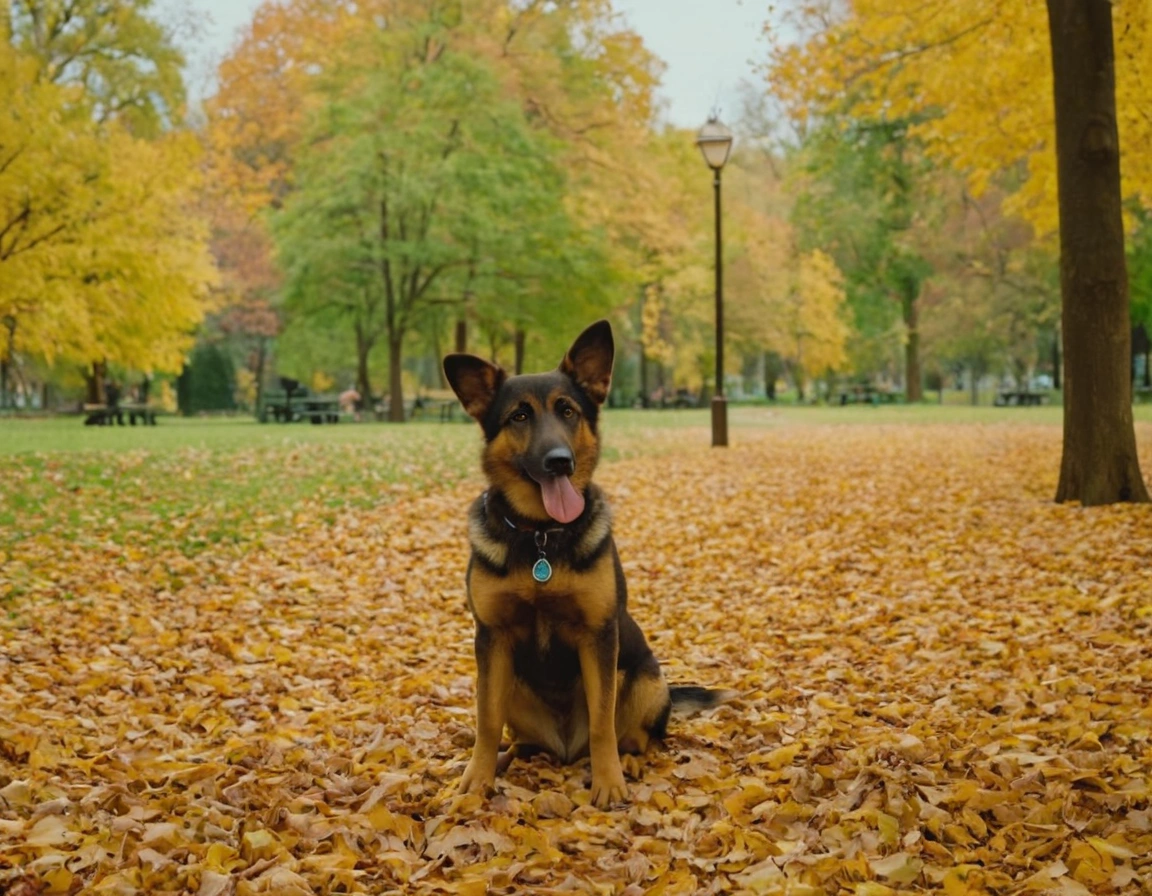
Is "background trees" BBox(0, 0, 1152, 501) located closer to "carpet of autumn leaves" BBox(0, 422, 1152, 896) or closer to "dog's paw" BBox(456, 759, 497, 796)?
"carpet of autumn leaves" BBox(0, 422, 1152, 896)

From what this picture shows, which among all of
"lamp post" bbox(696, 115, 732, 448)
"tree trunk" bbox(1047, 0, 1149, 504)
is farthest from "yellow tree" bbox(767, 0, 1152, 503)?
"lamp post" bbox(696, 115, 732, 448)

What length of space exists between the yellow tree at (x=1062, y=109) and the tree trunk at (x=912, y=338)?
2891cm

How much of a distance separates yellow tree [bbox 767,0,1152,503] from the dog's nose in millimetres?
8412

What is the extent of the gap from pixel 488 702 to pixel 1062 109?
9389 millimetres

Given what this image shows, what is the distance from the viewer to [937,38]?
14.8m

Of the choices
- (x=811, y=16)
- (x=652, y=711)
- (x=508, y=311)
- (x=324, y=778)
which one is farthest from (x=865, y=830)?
(x=508, y=311)

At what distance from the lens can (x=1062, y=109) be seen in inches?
418

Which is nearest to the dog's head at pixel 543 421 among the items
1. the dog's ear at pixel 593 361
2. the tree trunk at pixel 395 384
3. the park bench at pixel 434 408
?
the dog's ear at pixel 593 361

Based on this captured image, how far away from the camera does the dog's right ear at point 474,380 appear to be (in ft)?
13.4

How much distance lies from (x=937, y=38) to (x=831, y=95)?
173 cm

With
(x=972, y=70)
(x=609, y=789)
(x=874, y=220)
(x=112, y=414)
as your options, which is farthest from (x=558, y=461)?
(x=874, y=220)

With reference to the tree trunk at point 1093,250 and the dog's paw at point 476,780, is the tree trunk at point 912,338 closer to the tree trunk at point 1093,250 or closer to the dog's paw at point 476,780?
the tree trunk at point 1093,250

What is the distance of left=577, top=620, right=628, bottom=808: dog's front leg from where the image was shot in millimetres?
4074

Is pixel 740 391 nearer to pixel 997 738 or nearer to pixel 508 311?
pixel 508 311
